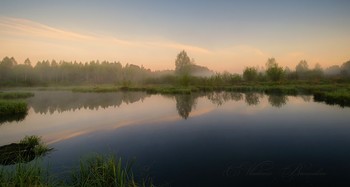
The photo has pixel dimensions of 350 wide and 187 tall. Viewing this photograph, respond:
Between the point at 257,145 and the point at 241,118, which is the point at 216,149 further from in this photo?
the point at 241,118

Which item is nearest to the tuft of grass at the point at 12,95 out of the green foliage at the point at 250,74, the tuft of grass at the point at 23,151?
the tuft of grass at the point at 23,151

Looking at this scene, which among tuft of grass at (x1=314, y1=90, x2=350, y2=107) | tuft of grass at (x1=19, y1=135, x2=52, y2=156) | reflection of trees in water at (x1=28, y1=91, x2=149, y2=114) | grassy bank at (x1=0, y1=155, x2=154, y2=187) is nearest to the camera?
grassy bank at (x1=0, y1=155, x2=154, y2=187)

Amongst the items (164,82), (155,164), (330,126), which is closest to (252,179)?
(155,164)

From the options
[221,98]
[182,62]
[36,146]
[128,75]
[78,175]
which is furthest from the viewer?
[128,75]

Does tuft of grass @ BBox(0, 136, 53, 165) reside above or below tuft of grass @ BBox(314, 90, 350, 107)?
Result: below

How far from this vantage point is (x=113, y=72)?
143 meters

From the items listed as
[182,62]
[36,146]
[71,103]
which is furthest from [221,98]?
[182,62]

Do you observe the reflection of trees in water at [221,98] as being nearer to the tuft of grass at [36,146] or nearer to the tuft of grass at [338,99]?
the tuft of grass at [338,99]

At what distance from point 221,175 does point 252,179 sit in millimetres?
1191

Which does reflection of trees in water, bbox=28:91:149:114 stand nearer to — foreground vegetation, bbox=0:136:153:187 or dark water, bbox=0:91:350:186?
dark water, bbox=0:91:350:186

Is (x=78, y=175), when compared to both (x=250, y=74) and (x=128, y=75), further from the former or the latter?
(x=128, y=75)

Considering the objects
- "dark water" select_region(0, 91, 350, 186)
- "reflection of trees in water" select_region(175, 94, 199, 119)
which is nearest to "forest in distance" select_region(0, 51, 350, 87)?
"reflection of trees in water" select_region(175, 94, 199, 119)

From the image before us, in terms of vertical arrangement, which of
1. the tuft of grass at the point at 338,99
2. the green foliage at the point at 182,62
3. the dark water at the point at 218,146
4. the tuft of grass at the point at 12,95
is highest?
the green foliage at the point at 182,62

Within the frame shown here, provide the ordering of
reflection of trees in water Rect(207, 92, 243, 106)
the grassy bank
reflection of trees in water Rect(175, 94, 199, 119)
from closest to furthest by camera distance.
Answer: the grassy bank < reflection of trees in water Rect(175, 94, 199, 119) < reflection of trees in water Rect(207, 92, 243, 106)
